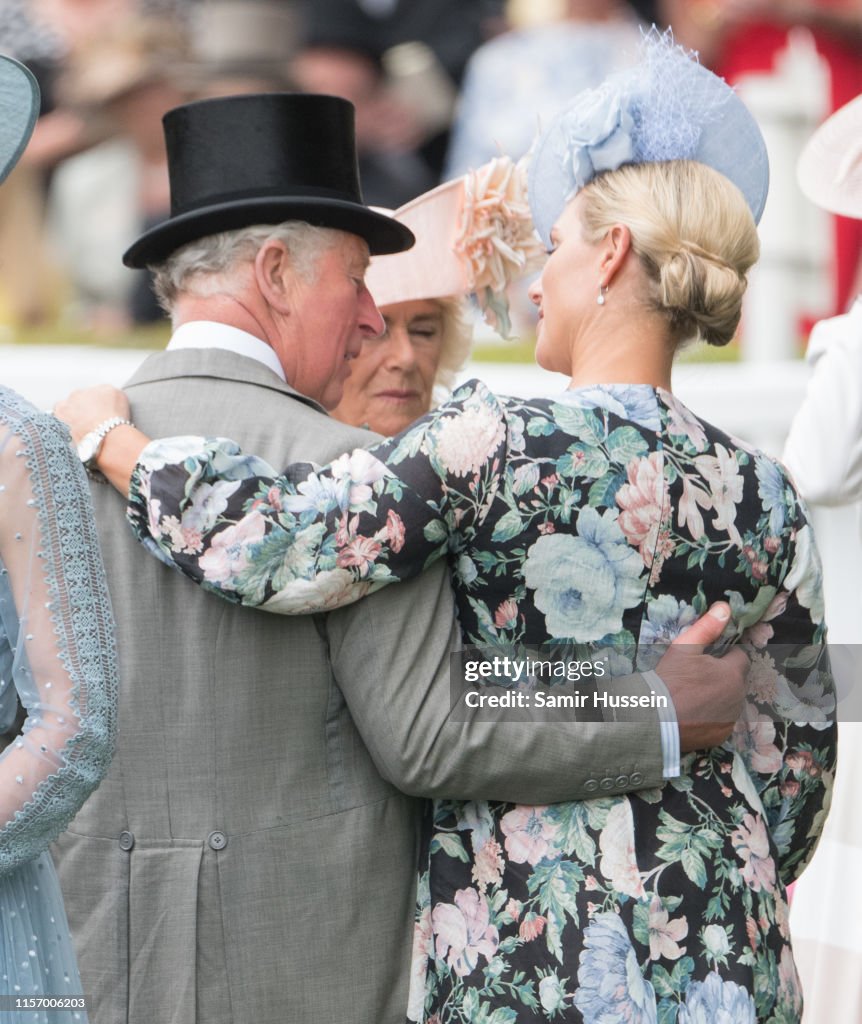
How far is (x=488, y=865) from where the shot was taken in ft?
6.73

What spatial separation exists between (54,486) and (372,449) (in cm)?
48

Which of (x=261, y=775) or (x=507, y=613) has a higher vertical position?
(x=507, y=613)

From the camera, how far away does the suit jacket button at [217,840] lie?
2029 mm

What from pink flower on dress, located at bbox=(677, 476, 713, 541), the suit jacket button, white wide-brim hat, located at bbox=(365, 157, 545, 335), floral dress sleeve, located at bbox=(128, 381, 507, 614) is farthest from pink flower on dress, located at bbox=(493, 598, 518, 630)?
white wide-brim hat, located at bbox=(365, 157, 545, 335)

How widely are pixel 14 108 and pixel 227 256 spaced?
468 millimetres

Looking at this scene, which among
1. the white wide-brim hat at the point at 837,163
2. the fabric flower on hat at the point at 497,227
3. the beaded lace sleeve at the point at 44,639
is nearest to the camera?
the beaded lace sleeve at the point at 44,639

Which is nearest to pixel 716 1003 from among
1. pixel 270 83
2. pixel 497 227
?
pixel 497 227

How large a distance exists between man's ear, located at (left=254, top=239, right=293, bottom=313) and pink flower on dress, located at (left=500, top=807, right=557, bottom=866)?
2.58ft

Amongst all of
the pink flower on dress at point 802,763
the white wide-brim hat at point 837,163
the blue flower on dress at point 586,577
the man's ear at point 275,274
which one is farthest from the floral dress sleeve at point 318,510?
the white wide-brim hat at point 837,163

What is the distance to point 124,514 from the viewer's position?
207cm

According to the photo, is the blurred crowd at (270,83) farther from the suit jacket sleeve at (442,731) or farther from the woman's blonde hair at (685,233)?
the suit jacket sleeve at (442,731)

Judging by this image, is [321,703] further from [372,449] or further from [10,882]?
[10,882]

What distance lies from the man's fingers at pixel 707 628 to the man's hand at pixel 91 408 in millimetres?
792

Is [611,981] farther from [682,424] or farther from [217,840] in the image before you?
[682,424]
